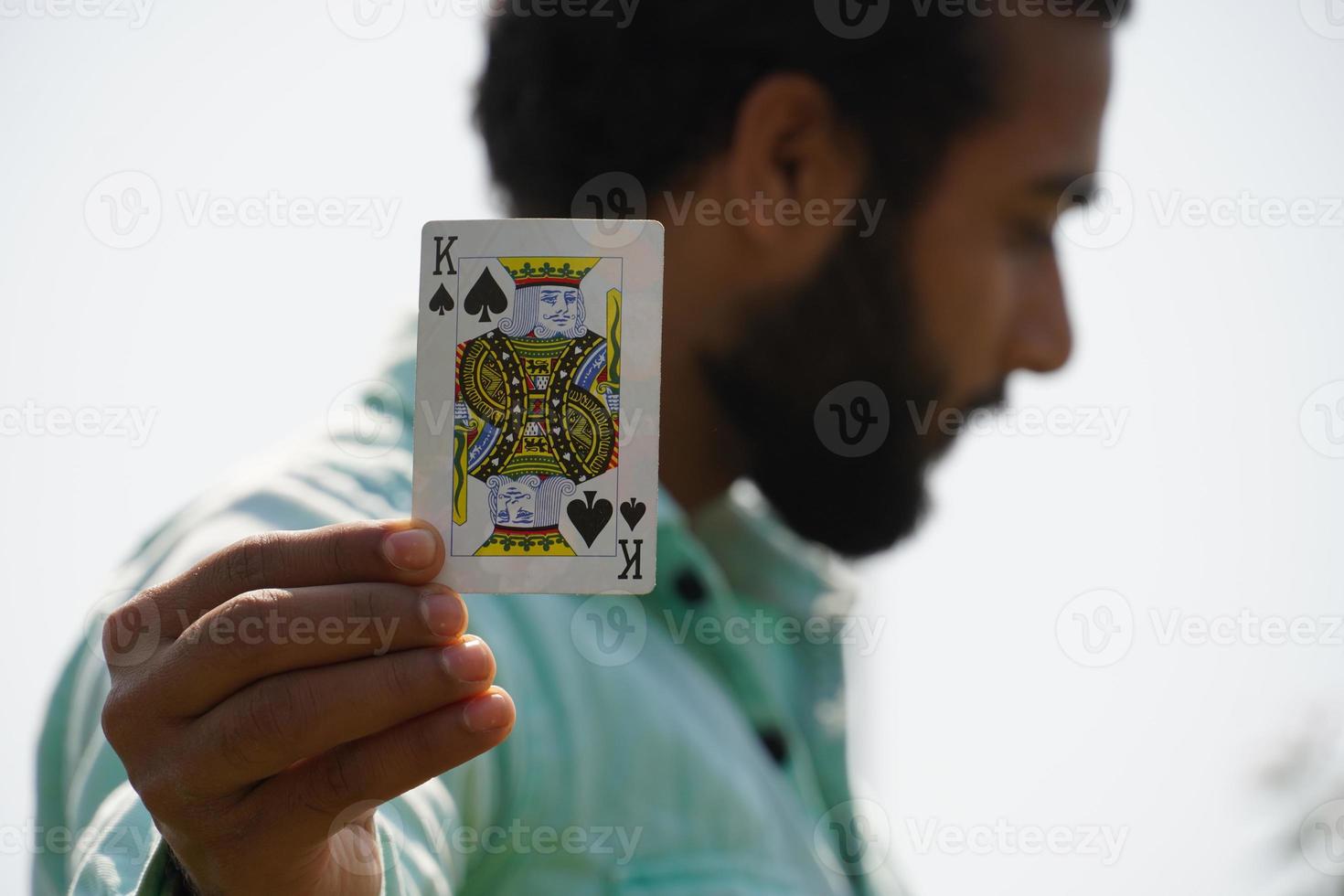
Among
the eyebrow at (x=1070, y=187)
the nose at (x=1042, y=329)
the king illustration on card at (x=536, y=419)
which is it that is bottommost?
the king illustration on card at (x=536, y=419)

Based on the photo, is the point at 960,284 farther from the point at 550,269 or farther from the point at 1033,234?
the point at 550,269

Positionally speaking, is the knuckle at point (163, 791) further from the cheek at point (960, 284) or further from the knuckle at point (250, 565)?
the cheek at point (960, 284)

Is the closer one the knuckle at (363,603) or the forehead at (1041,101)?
the knuckle at (363,603)

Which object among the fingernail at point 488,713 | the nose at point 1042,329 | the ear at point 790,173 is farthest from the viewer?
the nose at point 1042,329

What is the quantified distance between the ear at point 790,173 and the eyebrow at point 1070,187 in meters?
0.61

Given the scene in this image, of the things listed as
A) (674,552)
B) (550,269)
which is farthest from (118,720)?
(674,552)

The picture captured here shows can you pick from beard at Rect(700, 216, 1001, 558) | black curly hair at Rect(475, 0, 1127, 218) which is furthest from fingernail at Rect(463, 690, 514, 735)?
black curly hair at Rect(475, 0, 1127, 218)

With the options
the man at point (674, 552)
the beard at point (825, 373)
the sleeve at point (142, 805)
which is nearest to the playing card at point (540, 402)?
the man at point (674, 552)

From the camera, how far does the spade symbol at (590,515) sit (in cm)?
202

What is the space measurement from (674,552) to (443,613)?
4.82 ft

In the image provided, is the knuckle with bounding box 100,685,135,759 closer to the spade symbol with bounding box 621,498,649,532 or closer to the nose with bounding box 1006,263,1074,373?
the spade symbol with bounding box 621,498,649,532

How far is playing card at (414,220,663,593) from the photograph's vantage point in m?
1.98

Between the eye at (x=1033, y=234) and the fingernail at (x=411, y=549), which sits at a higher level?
the eye at (x=1033, y=234)

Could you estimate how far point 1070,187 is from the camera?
378cm
